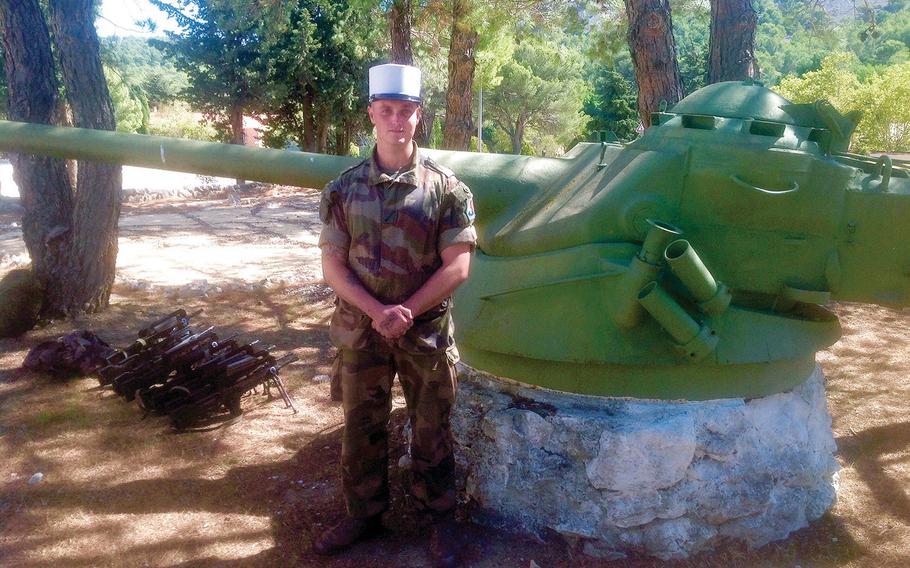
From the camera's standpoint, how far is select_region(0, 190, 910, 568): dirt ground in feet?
11.4

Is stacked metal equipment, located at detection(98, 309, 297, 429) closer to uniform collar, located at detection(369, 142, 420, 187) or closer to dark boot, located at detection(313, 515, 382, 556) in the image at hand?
dark boot, located at detection(313, 515, 382, 556)

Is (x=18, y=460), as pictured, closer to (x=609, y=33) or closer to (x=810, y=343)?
(x=810, y=343)

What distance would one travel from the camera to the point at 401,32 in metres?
9.52

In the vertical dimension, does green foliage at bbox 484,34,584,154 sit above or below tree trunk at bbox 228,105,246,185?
above

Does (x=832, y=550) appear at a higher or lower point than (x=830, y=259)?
lower

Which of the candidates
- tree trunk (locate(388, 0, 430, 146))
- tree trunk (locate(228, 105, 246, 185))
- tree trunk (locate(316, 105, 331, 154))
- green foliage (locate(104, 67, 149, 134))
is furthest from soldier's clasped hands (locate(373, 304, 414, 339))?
green foliage (locate(104, 67, 149, 134))

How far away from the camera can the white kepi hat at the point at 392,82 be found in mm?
2932

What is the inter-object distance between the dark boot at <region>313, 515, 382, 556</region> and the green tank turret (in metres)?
0.97

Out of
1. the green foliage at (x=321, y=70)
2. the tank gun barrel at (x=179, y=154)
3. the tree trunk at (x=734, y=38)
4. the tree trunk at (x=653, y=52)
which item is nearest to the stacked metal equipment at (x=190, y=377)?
the tank gun barrel at (x=179, y=154)

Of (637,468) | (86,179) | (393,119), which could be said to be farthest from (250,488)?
(86,179)

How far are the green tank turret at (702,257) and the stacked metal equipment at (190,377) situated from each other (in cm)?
201

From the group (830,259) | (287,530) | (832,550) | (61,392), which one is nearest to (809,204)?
(830,259)

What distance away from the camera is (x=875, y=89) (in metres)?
19.4

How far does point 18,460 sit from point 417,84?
10.8 feet
